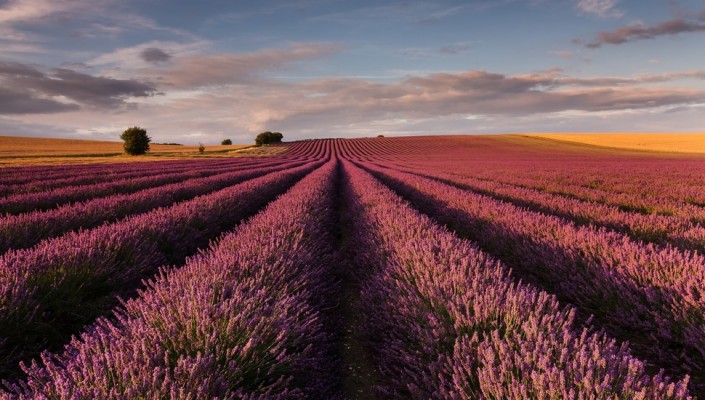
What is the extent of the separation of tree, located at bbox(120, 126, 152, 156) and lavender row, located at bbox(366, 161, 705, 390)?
53.7 metres

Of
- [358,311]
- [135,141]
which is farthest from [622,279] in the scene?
[135,141]

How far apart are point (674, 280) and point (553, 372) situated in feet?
8.15

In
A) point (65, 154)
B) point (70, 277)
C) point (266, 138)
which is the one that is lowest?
point (70, 277)

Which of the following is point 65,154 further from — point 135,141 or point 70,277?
point 70,277

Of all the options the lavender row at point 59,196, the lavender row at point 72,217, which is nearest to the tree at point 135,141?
the lavender row at point 59,196

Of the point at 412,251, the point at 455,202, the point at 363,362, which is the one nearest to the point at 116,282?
the point at 363,362

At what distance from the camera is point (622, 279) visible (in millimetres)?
3508

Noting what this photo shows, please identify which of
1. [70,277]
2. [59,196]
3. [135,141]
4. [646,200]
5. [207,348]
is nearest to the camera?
[207,348]

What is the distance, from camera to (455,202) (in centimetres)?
814

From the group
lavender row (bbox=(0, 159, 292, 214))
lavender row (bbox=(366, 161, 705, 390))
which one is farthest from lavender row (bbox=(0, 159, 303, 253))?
lavender row (bbox=(366, 161, 705, 390))

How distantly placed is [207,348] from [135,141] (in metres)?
55.6

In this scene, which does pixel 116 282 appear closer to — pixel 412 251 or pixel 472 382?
pixel 412 251

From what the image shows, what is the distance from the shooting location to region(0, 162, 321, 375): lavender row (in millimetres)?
2881

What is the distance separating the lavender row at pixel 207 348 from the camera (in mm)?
1597
